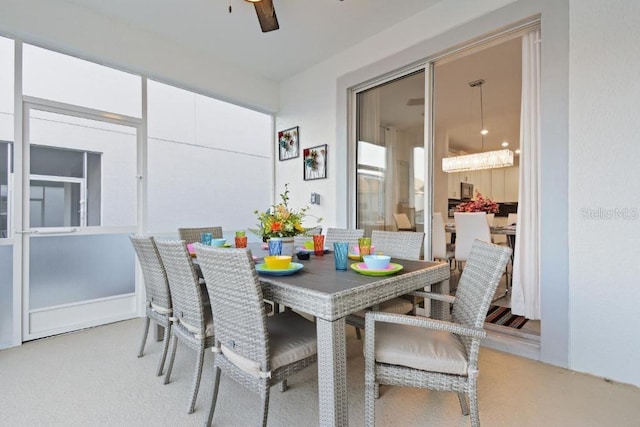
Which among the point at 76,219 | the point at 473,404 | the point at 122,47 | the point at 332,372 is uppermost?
the point at 122,47

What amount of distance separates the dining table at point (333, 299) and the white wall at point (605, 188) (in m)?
1.20

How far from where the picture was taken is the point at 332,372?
1.22 meters

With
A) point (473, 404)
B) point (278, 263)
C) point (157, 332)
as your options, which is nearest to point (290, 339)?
point (278, 263)

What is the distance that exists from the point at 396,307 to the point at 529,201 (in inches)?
62.9

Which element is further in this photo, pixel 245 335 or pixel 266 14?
pixel 266 14

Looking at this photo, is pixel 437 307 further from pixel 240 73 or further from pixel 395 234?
pixel 240 73

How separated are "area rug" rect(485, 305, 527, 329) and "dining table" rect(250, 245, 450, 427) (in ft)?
5.35

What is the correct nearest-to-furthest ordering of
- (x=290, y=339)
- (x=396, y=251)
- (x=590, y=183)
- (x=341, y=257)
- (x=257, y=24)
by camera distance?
(x=290, y=339)
(x=341, y=257)
(x=590, y=183)
(x=396, y=251)
(x=257, y=24)

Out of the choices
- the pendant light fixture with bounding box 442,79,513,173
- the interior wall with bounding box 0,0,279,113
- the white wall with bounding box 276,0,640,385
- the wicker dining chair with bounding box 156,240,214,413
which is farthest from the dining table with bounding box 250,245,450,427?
the pendant light fixture with bounding box 442,79,513,173

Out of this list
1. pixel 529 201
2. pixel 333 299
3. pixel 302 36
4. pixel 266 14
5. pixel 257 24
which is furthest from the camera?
pixel 302 36

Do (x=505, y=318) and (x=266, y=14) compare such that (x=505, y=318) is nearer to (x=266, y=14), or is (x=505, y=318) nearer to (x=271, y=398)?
(x=271, y=398)

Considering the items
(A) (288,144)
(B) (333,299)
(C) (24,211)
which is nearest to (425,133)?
(A) (288,144)

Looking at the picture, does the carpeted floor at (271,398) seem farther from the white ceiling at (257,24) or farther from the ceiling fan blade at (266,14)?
the white ceiling at (257,24)

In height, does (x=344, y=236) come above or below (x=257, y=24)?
below
